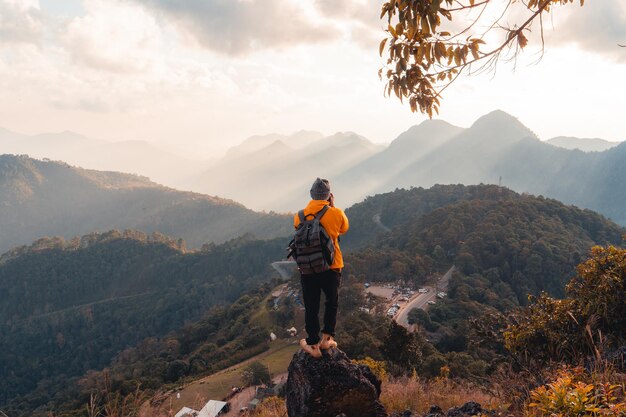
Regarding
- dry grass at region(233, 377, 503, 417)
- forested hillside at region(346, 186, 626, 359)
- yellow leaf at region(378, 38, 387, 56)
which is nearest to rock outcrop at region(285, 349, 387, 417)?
dry grass at region(233, 377, 503, 417)

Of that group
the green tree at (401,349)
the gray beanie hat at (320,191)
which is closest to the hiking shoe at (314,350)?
the gray beanie hat at (320,191)

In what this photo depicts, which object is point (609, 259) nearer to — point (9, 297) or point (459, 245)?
point (459, 245)

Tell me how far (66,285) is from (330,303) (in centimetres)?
13367

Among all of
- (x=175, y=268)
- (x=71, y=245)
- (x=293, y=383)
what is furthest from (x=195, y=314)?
(x=293, y=383)

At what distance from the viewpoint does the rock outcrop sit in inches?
204

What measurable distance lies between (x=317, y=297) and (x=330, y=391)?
1265mm

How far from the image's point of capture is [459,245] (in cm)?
6425

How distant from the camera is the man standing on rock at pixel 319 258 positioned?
5078mm

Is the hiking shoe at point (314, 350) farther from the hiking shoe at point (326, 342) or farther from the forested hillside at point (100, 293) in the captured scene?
the forested hillside at point (100, 293)

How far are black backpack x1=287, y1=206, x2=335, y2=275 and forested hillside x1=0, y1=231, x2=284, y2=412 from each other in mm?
89284

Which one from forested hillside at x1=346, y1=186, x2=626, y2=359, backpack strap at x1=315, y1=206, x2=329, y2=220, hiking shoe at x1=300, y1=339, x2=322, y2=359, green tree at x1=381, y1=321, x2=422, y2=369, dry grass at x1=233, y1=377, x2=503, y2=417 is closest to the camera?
backpack strap at x1=315, y1=206, x2=329, y2=220

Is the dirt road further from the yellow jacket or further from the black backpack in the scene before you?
the black backpack

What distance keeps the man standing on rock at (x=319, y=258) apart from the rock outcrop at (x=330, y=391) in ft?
0.66

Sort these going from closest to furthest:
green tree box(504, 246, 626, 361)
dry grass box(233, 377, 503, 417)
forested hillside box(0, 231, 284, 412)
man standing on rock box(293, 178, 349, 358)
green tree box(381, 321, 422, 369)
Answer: green tree box(504, 246, 626, 361) < man standing on rock box(293, 178, 349, 358) < dry grass box(233, 377, 503, 417) < green tree box(381, 321, 422, 369) < forested hillside box(0, 231, 284, 412)
